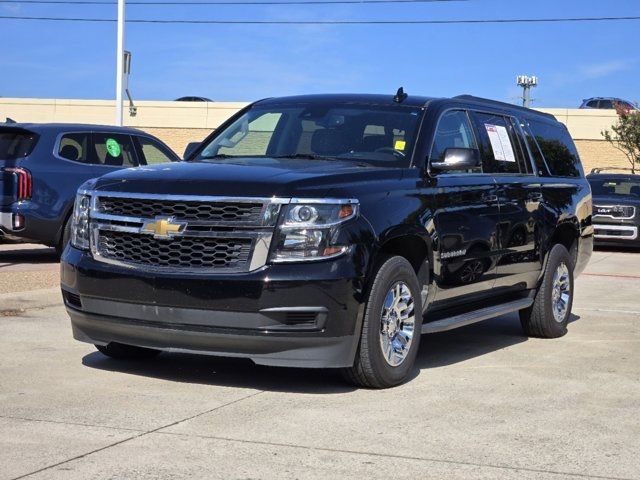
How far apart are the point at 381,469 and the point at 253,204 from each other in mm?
1937

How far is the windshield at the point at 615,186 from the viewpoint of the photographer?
22.2 metres

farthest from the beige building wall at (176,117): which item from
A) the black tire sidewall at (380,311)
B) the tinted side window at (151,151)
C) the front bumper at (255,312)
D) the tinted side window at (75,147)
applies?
the front bumper at (255,312)

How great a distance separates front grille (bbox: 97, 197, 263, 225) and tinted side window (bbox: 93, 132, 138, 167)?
25.4 feet

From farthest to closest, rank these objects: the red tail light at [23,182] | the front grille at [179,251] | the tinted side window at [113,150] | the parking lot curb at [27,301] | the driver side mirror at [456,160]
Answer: the tinted side window at [113,150]
the red tail light at [23,182]
the parking lot curb at [27,301]
the driver side mirror at [456,160]
the front grille at [179,251]

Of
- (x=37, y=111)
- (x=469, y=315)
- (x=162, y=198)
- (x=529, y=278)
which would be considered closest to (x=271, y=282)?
(x=162, y=198)

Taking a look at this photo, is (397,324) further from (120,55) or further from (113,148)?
(120,55)

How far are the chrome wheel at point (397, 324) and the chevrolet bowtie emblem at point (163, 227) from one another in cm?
132

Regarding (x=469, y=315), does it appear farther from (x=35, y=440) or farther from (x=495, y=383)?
(x=35, y=440)

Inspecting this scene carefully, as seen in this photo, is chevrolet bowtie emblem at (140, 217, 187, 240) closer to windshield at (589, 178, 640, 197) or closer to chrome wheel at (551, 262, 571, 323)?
chrome wheel at (551, 262, 571, 323)

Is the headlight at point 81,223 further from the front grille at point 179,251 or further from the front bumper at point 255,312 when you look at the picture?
the front bumper at point 255,312

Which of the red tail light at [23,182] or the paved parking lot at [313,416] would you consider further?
the red tail light at [23,182]

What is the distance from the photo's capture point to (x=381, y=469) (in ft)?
15.9

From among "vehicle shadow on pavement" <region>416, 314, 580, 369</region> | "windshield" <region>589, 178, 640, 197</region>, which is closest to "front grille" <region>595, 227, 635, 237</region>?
"windshield" <region>589, 178, 640, 197</region>

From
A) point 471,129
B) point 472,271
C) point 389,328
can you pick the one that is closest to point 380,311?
point 389,328
